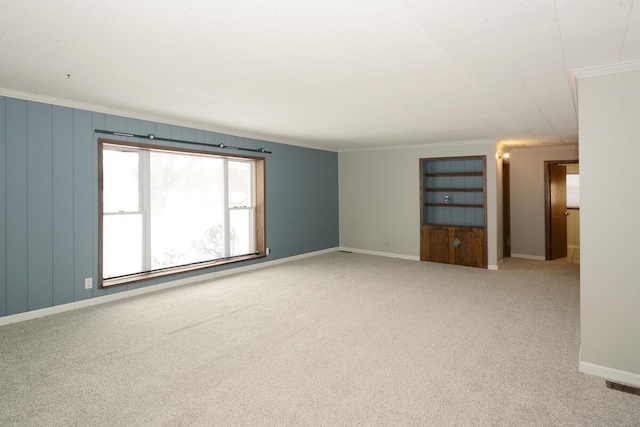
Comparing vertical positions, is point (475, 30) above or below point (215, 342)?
above

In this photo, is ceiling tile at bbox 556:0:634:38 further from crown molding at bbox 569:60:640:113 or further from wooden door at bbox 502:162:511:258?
wooden door at bbox 502:162:511:258

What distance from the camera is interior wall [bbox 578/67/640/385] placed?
2561mm

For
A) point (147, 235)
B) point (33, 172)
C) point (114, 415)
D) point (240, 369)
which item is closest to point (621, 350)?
point (240, 369)

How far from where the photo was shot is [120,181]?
4.69 metres

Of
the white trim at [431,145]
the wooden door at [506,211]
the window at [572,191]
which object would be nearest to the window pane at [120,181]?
the white trim at [431,145]

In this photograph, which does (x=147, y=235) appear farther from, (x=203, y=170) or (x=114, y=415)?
(x=114, y=415)

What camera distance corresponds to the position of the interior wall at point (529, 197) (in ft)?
24.1

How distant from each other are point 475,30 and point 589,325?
7.50 ft

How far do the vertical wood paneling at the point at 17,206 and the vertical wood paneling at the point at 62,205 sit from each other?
266mm

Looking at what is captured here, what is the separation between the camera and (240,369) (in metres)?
2.74

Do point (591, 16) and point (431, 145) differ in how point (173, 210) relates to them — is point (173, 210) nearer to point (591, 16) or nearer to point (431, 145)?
point (431, 145)

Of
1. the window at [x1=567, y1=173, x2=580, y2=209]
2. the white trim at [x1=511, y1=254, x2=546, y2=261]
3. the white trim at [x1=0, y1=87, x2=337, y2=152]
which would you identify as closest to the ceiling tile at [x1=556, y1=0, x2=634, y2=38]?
the white trim at [x1=0, y1=87, x2=337, y2=152]

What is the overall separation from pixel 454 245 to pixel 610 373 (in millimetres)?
4243

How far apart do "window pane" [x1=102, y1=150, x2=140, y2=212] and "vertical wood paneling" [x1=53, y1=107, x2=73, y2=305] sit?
1.38 feet
